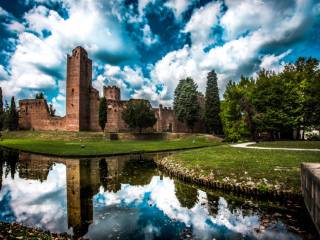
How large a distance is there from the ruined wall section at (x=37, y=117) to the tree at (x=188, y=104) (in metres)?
26.7

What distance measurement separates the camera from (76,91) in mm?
55094

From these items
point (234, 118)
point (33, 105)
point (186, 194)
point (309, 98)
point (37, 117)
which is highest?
point (33, 105)

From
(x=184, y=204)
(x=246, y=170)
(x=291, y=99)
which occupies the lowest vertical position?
(x=184, y=204)

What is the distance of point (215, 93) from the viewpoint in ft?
165

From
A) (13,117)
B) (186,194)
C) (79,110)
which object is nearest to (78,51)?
(79,110)

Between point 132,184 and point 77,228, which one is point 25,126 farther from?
point 77,228

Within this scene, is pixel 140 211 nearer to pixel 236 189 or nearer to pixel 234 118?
pixel 236 189

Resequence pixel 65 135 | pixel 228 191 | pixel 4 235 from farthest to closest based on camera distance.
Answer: pixel 65 135, pixel 228 191, pixel 4 235

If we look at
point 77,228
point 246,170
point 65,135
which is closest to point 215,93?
point 65,135

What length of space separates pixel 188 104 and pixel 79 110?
23.8 m

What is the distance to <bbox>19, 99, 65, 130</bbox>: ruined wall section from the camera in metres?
57.3

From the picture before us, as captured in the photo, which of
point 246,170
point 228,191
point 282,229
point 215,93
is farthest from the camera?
point 215,93

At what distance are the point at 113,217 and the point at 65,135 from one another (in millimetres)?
41117

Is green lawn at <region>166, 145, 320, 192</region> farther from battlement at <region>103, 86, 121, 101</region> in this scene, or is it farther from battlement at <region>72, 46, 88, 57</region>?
battlement at <region>103, 86, 121, 101</region>
